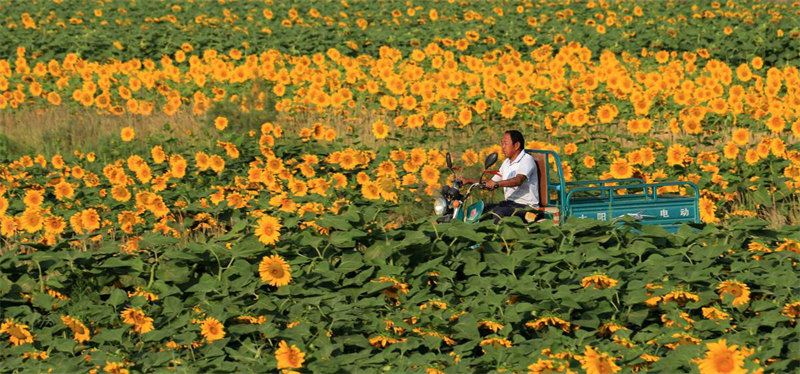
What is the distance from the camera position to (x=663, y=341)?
5.39 m

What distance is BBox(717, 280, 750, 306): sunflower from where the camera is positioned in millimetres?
5896

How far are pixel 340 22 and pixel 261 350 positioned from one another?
19.3 metres

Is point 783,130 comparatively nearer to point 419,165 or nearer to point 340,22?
point 419,165

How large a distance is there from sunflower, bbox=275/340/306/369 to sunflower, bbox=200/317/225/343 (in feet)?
2.08

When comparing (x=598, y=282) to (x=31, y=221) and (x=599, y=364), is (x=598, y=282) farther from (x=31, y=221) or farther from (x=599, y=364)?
(x=31, y=221)

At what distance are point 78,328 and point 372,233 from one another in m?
2.15

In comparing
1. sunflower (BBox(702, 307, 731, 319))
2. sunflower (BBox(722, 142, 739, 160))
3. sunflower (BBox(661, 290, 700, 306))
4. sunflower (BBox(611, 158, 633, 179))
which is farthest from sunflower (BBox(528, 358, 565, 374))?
sunflower (BBox(722, 142, 739, 160))

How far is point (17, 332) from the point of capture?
5773mm

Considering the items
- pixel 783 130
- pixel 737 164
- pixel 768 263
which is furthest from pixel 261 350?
pixel 783 130

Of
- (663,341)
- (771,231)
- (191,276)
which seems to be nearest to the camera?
(663,341)

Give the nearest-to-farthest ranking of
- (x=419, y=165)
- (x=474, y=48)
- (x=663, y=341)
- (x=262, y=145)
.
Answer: (x=663, y=341) → (x=419, y=165) → (x=262, y=145) → (x=474, y=48)

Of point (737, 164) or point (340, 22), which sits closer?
point (737, 164)

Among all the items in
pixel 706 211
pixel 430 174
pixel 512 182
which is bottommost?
pixel 706 211

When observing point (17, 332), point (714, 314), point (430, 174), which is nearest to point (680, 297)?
point (714, 314)
